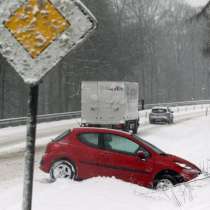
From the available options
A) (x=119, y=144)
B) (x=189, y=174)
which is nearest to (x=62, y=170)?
(x=119, y=144)

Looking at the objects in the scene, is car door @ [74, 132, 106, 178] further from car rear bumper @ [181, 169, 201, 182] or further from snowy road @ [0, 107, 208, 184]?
snowy road @ [0, 107, 208, 184]

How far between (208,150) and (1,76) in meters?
29.6

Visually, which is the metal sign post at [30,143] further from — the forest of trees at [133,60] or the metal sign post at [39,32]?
the forest of trees at [133,60]

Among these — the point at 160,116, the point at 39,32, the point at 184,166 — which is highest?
the point at 39,32

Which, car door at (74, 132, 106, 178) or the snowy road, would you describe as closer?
car door at (74, 132, 106, 178)

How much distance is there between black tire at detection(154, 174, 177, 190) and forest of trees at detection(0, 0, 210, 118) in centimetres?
1794

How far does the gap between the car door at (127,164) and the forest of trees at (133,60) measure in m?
17.5

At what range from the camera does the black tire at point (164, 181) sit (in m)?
13.3

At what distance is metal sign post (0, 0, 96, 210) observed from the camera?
3104 mm

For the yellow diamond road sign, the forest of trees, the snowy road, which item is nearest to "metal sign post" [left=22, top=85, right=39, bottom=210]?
the yellow diamond road sign

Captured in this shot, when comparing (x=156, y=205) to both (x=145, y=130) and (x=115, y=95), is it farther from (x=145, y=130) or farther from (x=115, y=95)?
(x=145, y=130)

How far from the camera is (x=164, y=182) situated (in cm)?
1348

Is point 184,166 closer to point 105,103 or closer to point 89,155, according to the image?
point 89,155

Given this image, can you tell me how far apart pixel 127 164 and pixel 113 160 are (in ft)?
1.33
